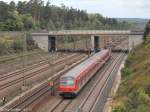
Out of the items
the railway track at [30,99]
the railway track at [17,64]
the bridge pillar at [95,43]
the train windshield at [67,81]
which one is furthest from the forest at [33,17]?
the train windshield at [67,81]

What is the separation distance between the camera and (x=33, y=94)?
49.9 m

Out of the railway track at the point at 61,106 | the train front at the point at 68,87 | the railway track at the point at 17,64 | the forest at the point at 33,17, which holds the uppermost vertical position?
the forest at the point at 33,17

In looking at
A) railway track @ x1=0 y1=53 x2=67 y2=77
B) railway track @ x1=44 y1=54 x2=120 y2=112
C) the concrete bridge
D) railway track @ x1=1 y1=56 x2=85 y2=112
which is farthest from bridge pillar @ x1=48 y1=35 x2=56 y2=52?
railway track @ x1=44 y1=54 x2=120 y2=112

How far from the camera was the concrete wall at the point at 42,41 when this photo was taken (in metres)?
118

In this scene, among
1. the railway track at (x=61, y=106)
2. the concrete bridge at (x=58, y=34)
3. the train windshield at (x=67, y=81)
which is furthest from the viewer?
the concrete bridge at (x=58, y=34)

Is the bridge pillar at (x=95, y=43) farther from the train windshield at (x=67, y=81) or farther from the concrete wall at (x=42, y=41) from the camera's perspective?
the train windshield at (x=67, y=81)

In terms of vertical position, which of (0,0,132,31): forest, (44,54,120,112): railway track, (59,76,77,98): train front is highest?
(0,0,132,31): forest

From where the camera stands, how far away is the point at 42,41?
391 ft

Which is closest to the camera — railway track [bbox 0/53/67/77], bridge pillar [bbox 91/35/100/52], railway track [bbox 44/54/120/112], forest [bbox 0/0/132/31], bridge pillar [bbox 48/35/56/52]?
railway track [bbox 44/54/120/112]

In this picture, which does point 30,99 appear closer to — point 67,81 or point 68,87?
point 68,87

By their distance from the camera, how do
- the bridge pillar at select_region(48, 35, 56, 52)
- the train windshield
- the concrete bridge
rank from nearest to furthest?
the train windshield
the concrete bridge
the bridge pillar at select_region(48, 35, 56, 52)

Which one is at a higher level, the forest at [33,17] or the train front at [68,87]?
the forest at [33,17]

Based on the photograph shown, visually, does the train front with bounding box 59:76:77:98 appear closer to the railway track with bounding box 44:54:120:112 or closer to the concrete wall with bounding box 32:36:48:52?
the railway track with bounding box 44:54:120:112

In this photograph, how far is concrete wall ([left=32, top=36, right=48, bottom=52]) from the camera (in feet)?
389
